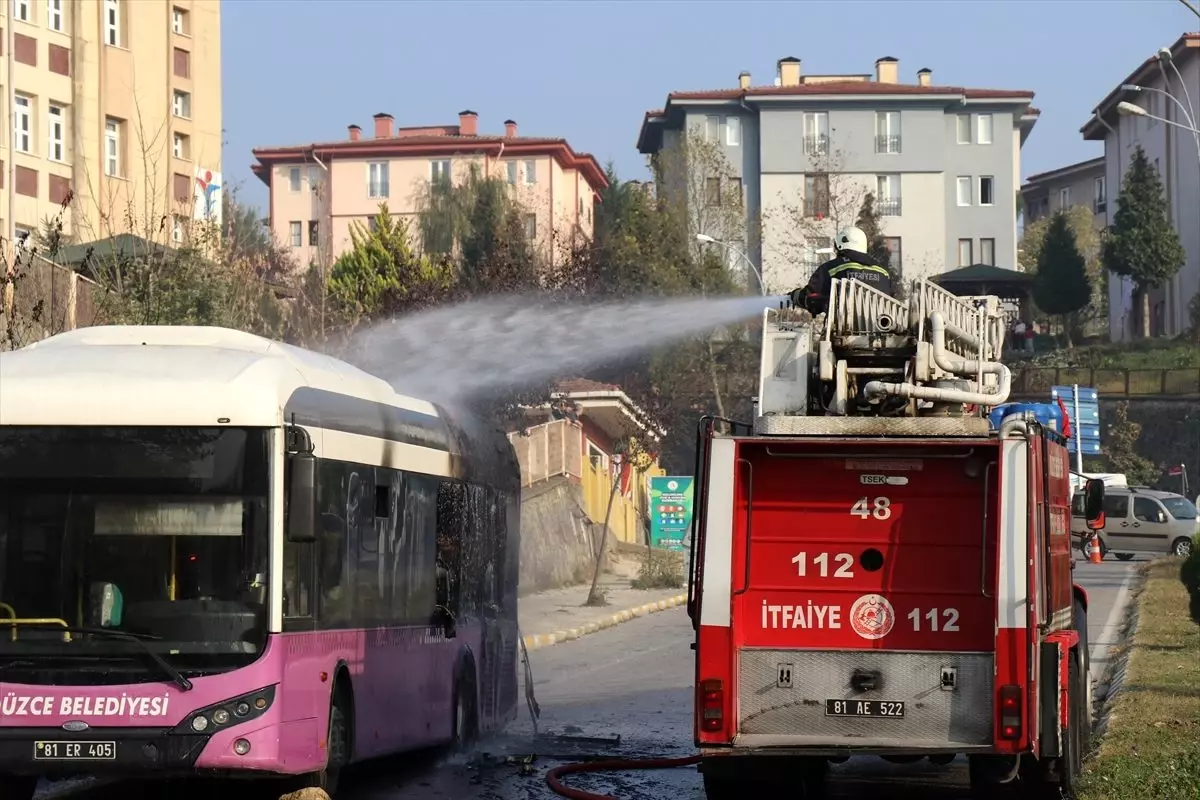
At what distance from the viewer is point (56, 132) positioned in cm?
5288

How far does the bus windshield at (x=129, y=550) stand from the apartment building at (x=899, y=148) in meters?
76.6

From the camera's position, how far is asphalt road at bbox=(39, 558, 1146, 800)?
12.1 metres

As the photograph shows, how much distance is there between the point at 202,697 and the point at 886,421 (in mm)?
3863

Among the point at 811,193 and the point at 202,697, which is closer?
the point at 202,697

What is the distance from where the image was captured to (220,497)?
387 inches

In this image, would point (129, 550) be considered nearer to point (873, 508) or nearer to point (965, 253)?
point (873, 508)

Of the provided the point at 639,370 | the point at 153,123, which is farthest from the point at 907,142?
the point at 639,370

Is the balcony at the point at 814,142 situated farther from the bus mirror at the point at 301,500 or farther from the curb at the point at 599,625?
the bus mirror at the point at 301,500

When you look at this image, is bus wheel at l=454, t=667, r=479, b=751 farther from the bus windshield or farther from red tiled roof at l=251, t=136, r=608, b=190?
red tiled roof at l=251, t=136, r=608, b=190

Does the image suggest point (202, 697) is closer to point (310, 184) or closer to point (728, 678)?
point (728, 678)

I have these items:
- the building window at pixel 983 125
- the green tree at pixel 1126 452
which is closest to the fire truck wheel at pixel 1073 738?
the green tree at pixel 1126 452

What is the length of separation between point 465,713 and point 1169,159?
74431 millimetres

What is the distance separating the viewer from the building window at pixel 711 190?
6556 cm

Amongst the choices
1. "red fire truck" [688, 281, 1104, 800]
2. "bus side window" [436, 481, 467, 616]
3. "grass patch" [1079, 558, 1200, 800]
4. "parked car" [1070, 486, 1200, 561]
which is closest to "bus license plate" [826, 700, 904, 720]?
"red fire truck" [688, 281, 1104, 800]
